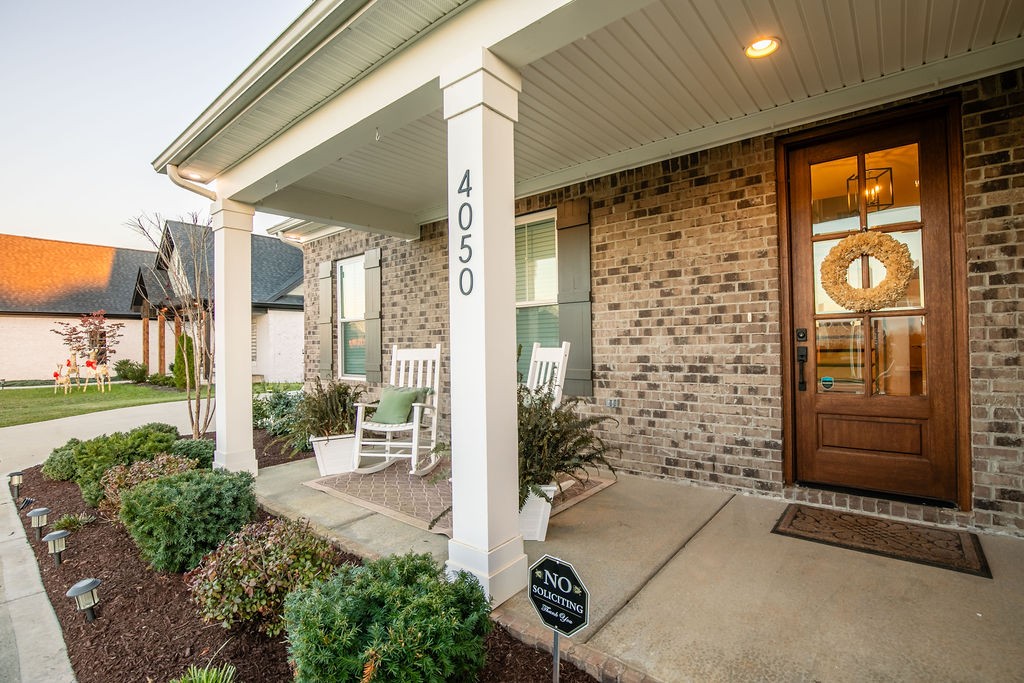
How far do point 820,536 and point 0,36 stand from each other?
41.4 feet

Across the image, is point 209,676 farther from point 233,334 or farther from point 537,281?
point 537,281

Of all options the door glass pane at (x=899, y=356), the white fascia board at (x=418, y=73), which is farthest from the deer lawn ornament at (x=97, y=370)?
the door glass pane at (x=899, y=356)

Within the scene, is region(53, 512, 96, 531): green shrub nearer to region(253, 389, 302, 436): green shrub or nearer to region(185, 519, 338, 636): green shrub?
region(185, 519, 338, 636): green shrub

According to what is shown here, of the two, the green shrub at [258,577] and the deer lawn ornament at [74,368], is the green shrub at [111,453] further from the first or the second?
the deer lawn ornament at [74,368]

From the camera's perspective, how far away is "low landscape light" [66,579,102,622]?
5.85 feet

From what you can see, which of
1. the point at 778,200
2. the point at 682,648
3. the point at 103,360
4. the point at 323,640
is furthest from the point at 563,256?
the point at 103,360

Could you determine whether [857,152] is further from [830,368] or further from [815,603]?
[815,603]

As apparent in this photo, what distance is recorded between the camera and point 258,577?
171cm

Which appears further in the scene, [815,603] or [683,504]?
[683,504]

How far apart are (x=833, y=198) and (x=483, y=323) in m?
2.47

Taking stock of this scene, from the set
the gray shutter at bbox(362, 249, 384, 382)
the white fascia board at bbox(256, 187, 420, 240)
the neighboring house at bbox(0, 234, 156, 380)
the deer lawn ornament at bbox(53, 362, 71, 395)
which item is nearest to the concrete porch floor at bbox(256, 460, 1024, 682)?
the white fascia board at bbox(256, 187, 420, 240)

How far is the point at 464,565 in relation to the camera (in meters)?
1.82

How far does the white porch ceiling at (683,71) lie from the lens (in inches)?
77.7

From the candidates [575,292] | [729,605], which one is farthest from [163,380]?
[729,605]
